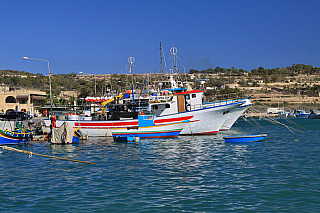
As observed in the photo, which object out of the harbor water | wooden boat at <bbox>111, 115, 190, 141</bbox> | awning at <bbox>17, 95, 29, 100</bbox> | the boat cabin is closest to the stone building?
awning at <bbox>17, 95, 29, 100</bbox>

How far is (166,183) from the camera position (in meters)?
16.1

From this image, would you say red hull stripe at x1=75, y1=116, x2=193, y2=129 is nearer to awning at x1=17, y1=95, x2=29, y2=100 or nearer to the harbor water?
the harbor water

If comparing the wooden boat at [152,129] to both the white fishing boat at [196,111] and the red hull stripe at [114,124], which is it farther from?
the white fishing boat at [196,111]

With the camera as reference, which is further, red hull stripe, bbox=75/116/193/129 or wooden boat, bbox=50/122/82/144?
red hull stripe, bbox=75/116/193/129

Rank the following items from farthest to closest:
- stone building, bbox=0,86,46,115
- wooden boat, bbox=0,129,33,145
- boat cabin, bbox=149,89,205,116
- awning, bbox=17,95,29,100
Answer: awning, bbox=17,95,29,100 < stone building, bbox=0,86,46,115 < boat cabin, bbox=149,89,205,116 < wooden boat, bbox=0,129,33,145

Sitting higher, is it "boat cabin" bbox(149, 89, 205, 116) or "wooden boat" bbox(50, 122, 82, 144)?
"boat cabin" bbox(149, 89, 205, 116)

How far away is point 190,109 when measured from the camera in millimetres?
40531

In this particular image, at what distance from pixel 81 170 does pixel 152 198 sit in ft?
24.5

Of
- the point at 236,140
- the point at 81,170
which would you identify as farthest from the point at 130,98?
the point at 81,170

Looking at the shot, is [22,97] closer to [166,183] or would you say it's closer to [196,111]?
[196,111]

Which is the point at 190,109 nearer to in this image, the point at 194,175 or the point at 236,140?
the point at 236,140

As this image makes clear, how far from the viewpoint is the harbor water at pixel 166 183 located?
12.8 m

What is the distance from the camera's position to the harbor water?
1280cm

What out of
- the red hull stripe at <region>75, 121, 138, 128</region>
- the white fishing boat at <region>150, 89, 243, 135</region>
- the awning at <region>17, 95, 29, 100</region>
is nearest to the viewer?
the white fishing boat at <region>150, 89, 243, 135</region>
